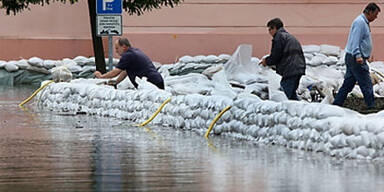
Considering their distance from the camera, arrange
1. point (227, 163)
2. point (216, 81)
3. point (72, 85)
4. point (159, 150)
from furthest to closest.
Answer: point (72, 85)
point (216, 81)
point (159, 150)
point (227, 163)

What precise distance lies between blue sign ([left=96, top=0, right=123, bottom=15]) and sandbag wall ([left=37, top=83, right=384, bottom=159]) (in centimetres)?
143

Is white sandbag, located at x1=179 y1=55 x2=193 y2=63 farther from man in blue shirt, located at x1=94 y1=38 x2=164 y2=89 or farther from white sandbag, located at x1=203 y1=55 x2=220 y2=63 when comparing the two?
man in blue shirt, located at x1=94 y1=38 x2=164 y2=89

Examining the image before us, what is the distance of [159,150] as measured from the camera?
433 inches

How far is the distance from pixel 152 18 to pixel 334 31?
530 centimetres

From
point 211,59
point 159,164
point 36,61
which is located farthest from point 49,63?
point 159,164

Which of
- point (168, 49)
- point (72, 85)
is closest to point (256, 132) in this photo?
point (72, 85)

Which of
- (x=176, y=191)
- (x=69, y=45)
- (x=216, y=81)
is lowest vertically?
(x=176, y=191)

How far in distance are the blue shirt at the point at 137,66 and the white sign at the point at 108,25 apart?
4.58ft

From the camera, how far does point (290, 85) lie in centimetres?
1420

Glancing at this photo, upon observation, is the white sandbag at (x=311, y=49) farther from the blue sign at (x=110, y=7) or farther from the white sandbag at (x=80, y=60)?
the blue sign at (x=110, y=7)

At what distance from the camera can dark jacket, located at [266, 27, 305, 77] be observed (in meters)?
14.2

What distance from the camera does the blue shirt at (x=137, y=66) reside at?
1634 centimetres

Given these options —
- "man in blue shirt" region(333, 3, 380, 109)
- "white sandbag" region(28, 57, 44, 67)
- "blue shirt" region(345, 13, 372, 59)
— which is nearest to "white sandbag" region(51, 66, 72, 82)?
"man in blue shirt" region(333, 3, 380, 109)

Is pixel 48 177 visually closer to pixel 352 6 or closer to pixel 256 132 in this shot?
pixel 256 132
